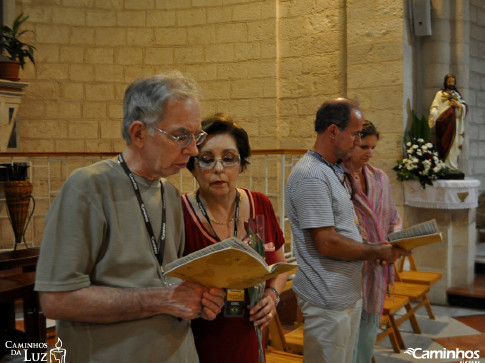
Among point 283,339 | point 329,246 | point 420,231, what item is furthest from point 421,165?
point 329,246

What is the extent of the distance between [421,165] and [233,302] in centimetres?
435

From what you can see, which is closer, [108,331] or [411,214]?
[108,331]

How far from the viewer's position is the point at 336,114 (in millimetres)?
2195

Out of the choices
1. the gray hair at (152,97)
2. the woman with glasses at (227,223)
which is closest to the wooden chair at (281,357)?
the woman with glasses at (227,223)

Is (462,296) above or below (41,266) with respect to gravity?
below

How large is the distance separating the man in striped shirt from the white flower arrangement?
3324mm

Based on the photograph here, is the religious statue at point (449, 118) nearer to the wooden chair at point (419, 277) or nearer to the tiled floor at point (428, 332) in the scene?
the wooden chair at point (419, 277)

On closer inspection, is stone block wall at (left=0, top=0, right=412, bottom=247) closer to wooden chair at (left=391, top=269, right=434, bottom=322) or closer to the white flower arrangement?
the white flower arrangement

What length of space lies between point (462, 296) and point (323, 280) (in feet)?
12.7

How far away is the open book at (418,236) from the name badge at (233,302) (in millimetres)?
875

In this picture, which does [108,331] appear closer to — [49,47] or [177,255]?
[177,255]

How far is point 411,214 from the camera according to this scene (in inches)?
219

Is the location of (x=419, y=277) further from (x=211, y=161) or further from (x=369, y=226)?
(x=211, y=161)

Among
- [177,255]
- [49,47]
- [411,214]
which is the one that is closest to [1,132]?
[49,47]
